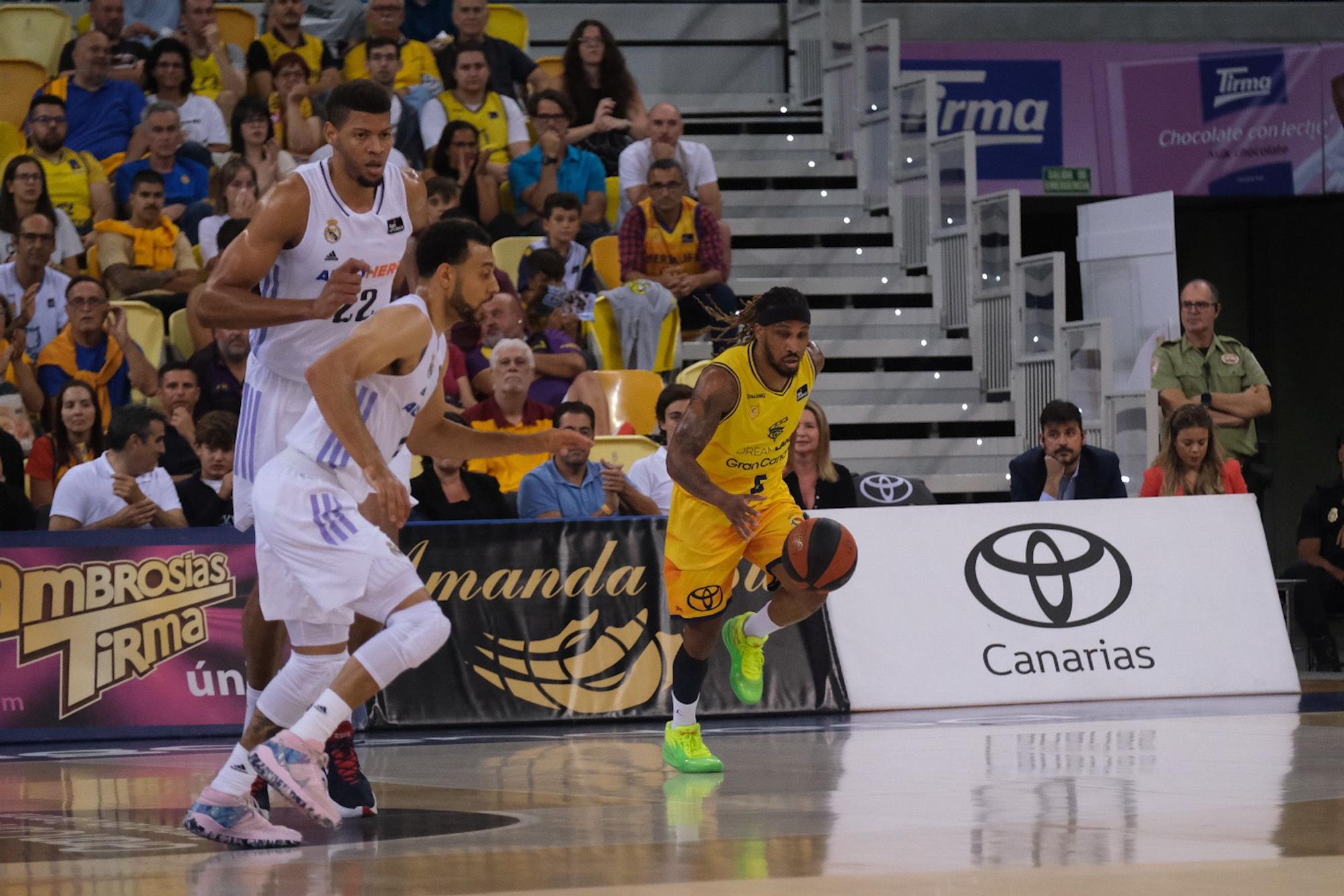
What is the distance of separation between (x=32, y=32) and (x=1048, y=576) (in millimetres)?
9997

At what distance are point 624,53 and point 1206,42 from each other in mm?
5677

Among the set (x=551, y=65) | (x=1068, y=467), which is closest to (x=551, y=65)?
(x=551, y=65)

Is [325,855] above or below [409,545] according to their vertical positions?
below

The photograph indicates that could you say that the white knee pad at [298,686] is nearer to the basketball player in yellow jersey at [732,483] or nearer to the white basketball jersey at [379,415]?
the white basketball jersey at [379,415]

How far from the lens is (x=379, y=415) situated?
5.97 m

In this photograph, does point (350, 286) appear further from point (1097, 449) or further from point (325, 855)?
point (1097, 449)

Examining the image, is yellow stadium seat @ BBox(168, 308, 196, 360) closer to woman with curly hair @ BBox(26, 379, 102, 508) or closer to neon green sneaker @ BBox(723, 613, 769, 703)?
woman with curly hair @ BBox(26, 379, 102, 508)

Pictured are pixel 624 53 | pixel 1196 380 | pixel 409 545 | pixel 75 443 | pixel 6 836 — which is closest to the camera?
pixel 6 836

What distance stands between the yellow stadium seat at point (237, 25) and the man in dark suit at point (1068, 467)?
8231 millimetres

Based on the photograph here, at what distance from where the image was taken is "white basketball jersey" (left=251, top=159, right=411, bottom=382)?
633cm

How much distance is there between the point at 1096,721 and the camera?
921 cm

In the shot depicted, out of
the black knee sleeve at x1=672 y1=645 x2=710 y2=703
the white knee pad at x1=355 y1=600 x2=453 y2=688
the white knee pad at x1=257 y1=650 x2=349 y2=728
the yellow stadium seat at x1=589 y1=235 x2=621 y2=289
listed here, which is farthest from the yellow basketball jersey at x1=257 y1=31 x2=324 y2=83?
the white knee pad at x1=355 y1=600 x2=453 y2=688

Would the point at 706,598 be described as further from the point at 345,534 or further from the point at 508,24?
the point at 508,24

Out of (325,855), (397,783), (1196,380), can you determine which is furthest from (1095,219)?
(325,855)
